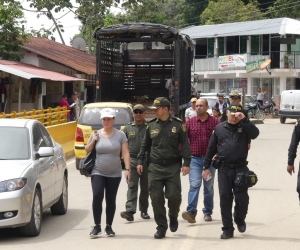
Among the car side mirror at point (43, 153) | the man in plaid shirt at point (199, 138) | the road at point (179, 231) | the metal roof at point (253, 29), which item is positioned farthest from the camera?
the metal roof at point (253, 29)

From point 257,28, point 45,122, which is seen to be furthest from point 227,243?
point 257,28

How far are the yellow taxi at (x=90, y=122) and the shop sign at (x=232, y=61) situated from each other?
130 feet

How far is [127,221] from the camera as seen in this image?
1073 centimetres

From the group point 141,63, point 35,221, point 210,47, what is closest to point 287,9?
point 210,47

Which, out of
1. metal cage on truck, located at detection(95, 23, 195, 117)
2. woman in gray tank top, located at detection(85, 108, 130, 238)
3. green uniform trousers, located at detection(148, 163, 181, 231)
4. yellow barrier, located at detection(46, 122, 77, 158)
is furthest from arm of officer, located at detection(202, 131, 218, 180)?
metal cage on truck, located at detection(95, 23, 195, 117)

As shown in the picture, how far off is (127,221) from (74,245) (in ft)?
6.36

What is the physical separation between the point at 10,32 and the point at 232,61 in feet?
92.0

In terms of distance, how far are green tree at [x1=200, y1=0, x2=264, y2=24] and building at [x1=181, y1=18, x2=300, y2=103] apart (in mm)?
8267

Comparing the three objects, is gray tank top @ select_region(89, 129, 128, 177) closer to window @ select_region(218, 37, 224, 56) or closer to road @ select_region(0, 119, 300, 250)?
road @ select_region(0, 119, 300, 250)

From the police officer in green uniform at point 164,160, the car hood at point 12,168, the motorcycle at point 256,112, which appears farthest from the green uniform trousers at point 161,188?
the motorcycle at point 256,112

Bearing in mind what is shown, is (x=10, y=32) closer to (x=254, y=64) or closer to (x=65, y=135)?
(x=65, y=135)

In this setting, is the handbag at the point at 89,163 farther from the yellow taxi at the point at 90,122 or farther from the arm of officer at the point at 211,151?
the yellow taxi at the point at 90,122

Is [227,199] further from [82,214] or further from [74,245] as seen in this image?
[82,214]

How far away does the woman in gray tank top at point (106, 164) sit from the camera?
365 inches
